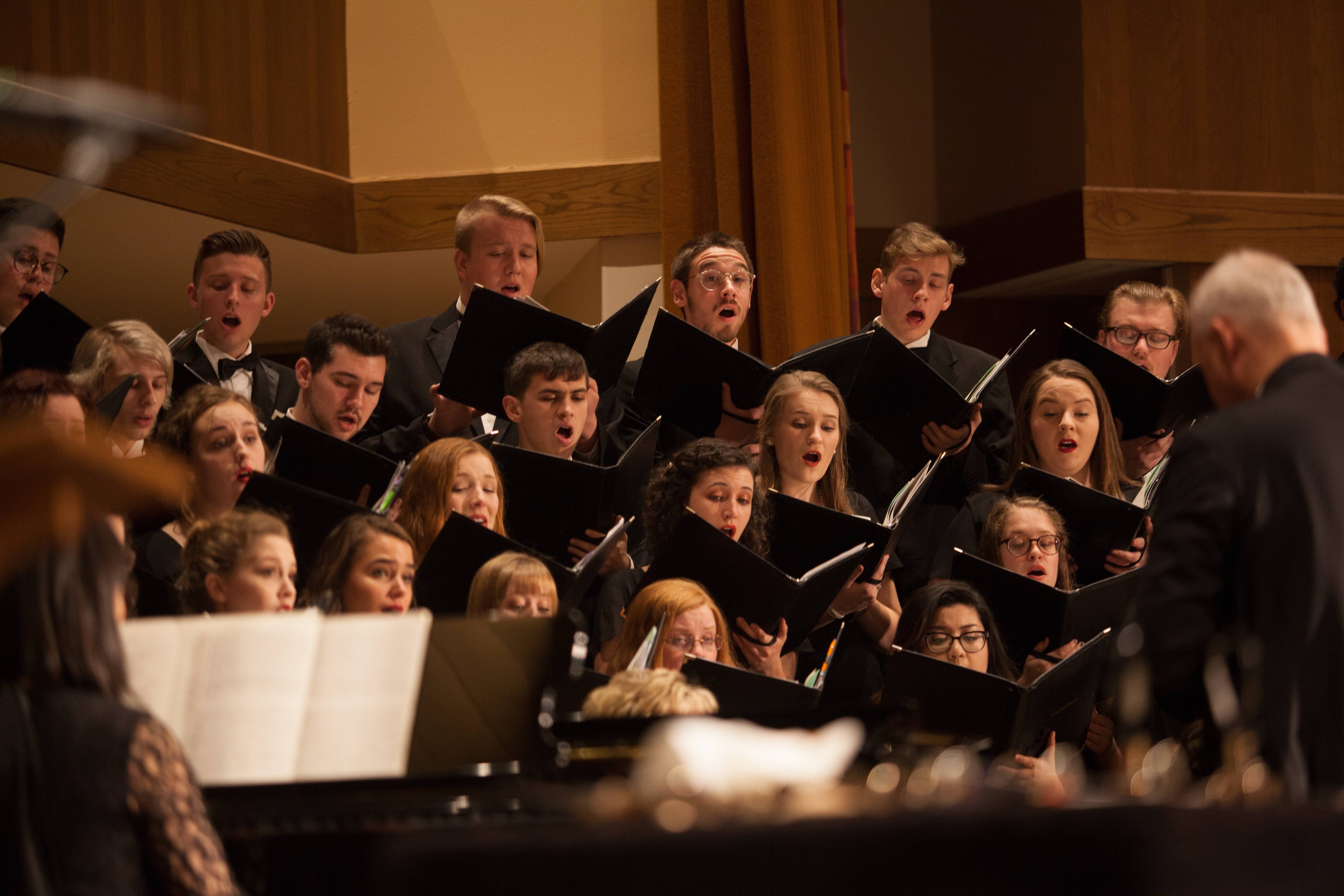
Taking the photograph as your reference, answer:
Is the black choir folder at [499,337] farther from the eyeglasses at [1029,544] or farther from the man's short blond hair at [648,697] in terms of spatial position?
the man's short blond hair at [648,697]

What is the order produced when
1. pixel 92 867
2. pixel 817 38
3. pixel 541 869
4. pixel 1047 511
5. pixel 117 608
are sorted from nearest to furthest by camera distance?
pixel 541 869 → pixel 92 867 → pixel 117 608 → pixel 1047 511 → pixel 817 38

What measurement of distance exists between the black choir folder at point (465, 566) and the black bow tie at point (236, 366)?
1.18 m

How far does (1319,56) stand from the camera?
5.61m

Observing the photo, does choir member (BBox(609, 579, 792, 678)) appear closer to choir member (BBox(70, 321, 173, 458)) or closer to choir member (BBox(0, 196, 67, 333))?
choir member (BBox(70, 321, 173, 458))

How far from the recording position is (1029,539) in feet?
10.3

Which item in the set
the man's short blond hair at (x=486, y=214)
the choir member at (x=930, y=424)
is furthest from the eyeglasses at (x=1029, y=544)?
the man's short blond hair at (x=486, y=214)

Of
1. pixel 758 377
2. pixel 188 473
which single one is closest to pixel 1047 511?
pixel 758 377

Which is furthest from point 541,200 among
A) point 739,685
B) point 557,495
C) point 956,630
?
point 739,685

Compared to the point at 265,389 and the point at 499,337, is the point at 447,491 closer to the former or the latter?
the point at 499,337

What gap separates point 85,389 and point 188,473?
9.7 inches

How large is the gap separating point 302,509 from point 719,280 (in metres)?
1.40

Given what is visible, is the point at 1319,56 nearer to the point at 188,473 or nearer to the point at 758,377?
the point at 758,377

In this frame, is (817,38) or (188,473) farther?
(817,38)

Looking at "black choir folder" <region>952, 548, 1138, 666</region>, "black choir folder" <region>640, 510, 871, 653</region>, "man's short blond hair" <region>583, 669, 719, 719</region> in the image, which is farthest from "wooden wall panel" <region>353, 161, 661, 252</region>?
"man's short blond hair" <region>583, 669, 719, 719</region>
